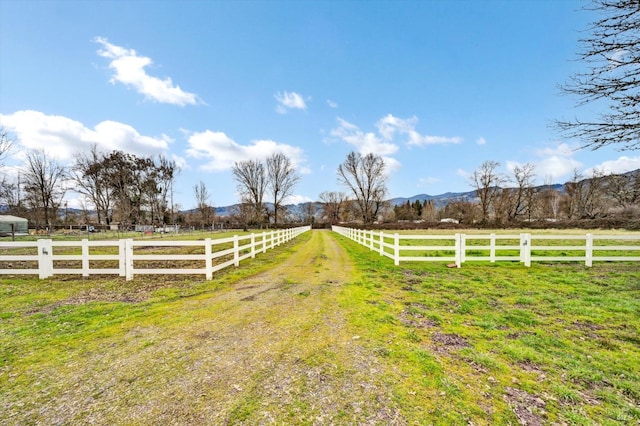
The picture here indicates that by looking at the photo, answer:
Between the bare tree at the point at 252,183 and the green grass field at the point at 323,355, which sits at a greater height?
the bare tree at the point at 252,183

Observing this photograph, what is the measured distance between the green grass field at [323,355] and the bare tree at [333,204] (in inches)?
2992

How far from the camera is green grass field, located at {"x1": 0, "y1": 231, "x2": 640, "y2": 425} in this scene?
93.7 inches

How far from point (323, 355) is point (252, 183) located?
164 feet

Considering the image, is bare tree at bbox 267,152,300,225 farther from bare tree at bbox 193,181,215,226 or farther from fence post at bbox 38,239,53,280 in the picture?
fence post at bbox 38,239,53,280

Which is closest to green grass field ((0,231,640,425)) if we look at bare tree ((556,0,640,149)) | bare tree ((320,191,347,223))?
bare tree ((556,0,640,149))

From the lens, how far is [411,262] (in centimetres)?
1065

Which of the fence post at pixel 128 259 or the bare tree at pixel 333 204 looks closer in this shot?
the fence post at pixel 128 259

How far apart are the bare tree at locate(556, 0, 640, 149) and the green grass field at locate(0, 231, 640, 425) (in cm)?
384

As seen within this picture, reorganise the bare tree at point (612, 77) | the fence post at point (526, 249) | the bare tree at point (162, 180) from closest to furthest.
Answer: the bare tree at point (612, 77)
the fence post at point (526, 249)
the bare tree at point (162, 180)

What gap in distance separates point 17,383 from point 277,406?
266 cm

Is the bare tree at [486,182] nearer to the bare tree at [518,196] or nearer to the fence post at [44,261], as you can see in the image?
the bare tree at [518,196]

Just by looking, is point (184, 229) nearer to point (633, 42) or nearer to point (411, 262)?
point (411, 262)

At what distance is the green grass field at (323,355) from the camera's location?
2379 millimetres

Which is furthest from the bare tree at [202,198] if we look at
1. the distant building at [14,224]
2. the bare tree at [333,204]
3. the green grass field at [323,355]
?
the green grass field at [323,355]
